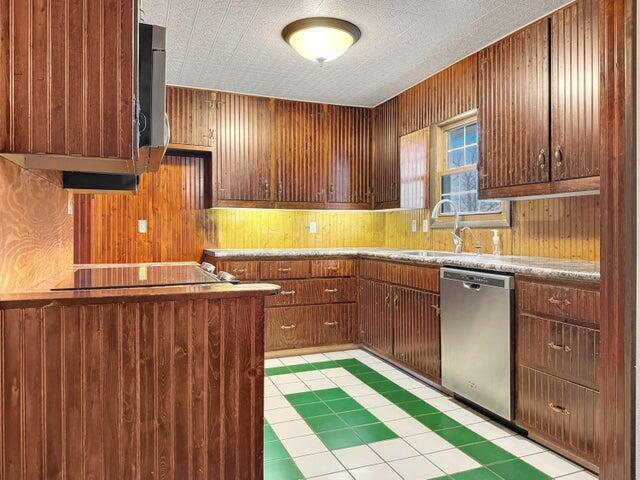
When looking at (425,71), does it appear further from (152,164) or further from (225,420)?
(225,420)

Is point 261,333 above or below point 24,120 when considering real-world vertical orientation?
below

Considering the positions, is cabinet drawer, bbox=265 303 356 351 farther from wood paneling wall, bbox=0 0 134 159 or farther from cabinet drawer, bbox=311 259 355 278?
wood paneling wall, bbox=0 0 134 159

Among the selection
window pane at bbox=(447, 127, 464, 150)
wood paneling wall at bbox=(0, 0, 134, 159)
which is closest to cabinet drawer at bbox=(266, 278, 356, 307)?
window pane at bbox=(447, 127, 464, 150)

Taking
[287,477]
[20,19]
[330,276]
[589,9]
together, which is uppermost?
[589,9]

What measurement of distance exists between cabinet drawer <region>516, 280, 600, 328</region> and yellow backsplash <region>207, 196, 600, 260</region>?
609mm

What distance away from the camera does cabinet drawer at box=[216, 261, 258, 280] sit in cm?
395

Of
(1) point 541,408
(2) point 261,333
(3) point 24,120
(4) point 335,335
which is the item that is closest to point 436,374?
Result: (1) point 541,408

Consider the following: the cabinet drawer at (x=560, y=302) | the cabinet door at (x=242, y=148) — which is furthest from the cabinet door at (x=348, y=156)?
the cabinet drawer at (x=560, y=302)

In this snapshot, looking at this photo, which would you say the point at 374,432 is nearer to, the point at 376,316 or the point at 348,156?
the point at 376,316

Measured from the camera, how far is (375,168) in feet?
15.9

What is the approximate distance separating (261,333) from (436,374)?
1.99 m

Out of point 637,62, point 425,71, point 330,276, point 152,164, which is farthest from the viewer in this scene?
point 330,276

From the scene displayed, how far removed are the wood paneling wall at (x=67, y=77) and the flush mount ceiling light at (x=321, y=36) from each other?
65.3 inches

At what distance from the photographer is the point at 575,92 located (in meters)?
2.46
